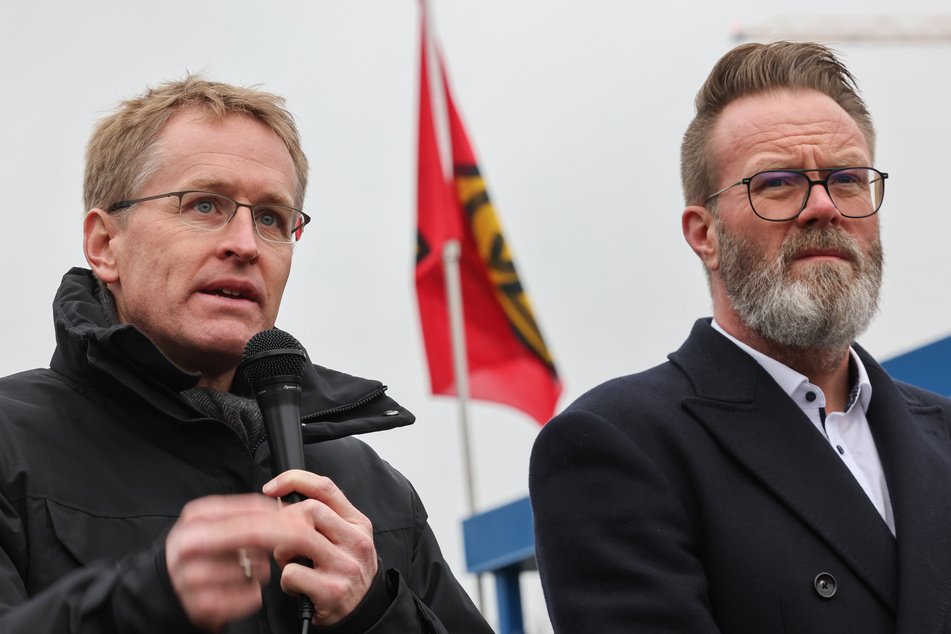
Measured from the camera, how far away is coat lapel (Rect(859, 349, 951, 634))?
2.77 m

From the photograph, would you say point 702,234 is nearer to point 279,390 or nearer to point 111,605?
point 279,390

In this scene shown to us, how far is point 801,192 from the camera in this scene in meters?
3.34

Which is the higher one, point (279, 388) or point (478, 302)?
point (478, 302)

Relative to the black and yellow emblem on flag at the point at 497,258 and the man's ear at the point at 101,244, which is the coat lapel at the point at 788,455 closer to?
the man's ear at the point at 101,244

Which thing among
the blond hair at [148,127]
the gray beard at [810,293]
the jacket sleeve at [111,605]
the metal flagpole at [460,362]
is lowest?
the jacket sleeve at [111,605]

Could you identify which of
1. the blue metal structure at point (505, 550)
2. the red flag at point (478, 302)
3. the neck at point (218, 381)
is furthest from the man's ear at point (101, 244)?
the red flag at point (478, 302)

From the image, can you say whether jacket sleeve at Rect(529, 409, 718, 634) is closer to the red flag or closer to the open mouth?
the open mouth

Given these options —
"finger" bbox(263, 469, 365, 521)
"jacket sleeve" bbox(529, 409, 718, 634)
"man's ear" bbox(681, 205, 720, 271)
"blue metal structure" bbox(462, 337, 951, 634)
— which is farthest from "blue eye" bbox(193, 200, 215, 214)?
"blue metal structure" bbox(462, 337, 951, 634)

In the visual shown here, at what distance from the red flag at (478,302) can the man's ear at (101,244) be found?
7.47 meters

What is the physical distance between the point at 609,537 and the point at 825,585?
53cm

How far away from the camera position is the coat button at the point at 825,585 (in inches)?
109

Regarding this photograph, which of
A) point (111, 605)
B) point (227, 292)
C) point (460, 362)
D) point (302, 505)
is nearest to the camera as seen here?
point (111, 605)

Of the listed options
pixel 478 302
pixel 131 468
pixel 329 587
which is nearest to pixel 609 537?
pixel 329 587

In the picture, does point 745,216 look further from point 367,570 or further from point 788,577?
point 367,570
